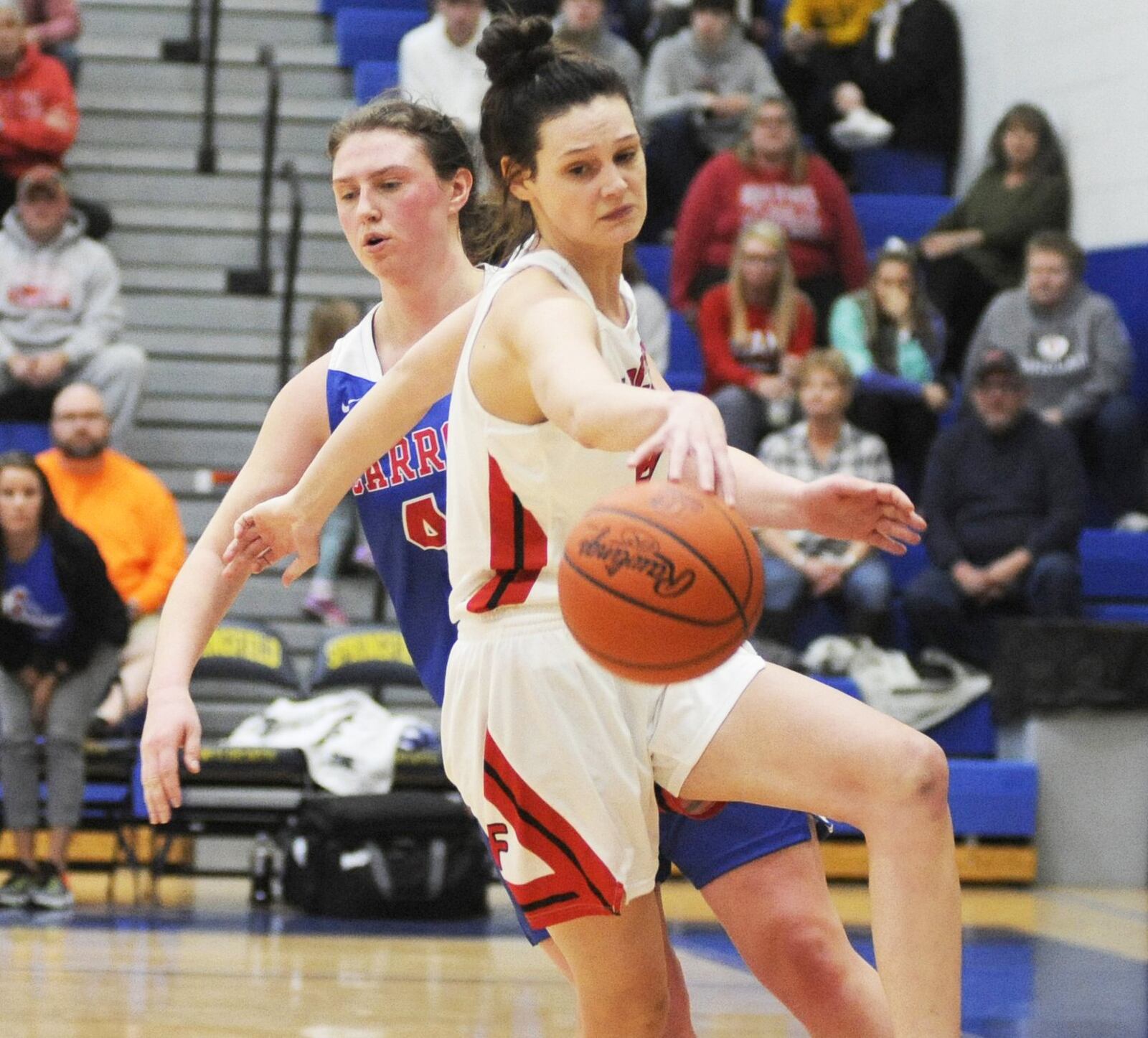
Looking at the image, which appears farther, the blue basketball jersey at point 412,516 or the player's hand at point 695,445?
the blue basketball jersey at point 412,516

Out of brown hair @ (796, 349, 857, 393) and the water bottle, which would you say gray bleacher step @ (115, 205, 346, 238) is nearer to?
brown hair @ (796, 349, 857, 393)

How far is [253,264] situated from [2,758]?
13.6ft

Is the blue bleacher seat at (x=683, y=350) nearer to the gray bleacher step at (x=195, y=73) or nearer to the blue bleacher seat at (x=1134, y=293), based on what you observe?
the blue bleacher seat at (x=1134, y=293)

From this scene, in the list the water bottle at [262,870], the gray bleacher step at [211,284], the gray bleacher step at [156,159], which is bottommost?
the water bottle at [262,870]

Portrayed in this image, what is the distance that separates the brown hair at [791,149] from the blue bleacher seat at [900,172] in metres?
1.79

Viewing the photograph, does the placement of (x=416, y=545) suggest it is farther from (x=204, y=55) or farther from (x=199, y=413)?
(x=204, y=55)

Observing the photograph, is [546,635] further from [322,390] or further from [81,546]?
[81,546]

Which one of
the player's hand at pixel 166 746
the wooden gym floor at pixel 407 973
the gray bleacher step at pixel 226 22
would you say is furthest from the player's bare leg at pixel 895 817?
the gray bleacher step at pixel 226 22

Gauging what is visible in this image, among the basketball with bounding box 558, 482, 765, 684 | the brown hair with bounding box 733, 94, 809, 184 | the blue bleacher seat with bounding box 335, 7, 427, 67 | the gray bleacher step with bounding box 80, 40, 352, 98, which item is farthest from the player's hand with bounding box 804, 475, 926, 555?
the gray bleacher step with bounding box 80, 40, 352, 98

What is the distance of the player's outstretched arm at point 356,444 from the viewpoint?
9.41 ft

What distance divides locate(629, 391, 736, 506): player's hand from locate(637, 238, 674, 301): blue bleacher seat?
7.89 m

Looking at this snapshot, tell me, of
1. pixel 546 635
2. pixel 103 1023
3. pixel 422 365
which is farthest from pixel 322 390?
pixel 103 1023

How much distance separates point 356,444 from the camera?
2.91 meters

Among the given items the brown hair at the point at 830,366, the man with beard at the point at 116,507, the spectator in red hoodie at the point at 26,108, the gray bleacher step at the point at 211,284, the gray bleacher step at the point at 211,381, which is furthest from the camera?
the gray bleacher step at the point at 211,284
